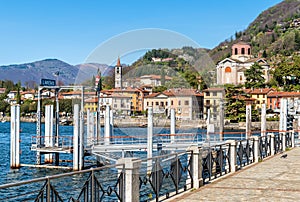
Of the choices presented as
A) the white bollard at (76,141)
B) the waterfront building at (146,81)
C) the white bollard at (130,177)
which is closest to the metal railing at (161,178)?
the white bollard at (130,177)

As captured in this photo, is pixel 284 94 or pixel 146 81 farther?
pixel 284 94

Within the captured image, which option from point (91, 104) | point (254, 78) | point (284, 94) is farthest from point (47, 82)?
point (254, 78)

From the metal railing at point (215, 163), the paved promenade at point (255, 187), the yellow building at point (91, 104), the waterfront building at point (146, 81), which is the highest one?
the waterfront building at point (146, 81)

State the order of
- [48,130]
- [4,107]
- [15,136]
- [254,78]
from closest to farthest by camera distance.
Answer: [15,136] → [48,130] → [254,78] → [4,107]

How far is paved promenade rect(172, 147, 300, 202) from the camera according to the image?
13.0 m

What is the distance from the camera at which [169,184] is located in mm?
14859

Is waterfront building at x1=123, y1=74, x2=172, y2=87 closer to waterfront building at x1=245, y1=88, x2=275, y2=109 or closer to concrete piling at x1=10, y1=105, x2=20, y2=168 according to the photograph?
concrete piling at x1=10, y1=105, x2=20, y2=168

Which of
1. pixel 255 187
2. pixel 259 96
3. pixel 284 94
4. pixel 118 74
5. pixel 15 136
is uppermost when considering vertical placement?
pixel 284 94

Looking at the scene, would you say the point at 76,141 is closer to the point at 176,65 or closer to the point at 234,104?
the point at 176,65

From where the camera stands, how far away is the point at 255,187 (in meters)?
14.7

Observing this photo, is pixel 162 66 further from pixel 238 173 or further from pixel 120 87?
pixel 238 173

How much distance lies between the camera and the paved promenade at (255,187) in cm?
1305

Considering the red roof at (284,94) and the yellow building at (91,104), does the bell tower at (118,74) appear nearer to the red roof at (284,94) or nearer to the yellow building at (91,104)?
the yellow building at (91,104)

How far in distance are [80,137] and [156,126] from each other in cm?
662
